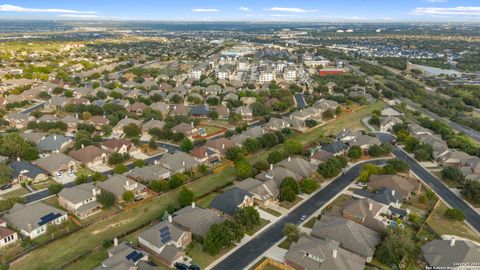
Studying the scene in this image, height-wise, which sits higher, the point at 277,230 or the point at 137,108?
the point at 137,108

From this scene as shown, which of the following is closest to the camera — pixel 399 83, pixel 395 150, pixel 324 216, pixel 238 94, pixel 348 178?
pixel 324 216

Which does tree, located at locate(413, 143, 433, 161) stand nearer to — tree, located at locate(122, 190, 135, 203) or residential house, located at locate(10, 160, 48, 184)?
tree, located at locate(122, 190, 135, 203)

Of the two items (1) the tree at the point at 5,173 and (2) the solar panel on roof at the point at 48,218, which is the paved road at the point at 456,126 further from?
(1) the tree at the point at 5,173

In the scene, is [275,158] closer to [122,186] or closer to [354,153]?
[354,153]

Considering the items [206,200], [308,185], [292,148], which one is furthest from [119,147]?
[308,185]

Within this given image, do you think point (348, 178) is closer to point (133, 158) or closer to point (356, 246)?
point (356, 246)

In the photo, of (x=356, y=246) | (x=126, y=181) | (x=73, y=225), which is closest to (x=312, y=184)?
(x=356, y=246)

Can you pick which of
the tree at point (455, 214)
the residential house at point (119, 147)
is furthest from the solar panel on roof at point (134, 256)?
the tree at point (455, 214)
